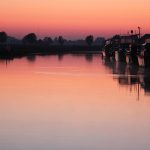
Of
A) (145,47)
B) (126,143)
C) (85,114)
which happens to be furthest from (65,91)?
(145,47)

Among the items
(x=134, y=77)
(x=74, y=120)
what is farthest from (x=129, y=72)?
(x=74, y=120)

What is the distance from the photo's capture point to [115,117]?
17.2 m

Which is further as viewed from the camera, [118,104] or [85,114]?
[118,104]

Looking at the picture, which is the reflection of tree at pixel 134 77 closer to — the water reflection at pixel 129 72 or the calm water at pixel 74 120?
the water reflection at pixel 129 72

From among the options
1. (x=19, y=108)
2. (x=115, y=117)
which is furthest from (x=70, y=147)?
(x=19, y=108)

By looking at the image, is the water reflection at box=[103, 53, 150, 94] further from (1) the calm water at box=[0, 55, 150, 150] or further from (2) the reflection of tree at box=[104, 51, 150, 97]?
(1) the calm water at box=[0, 55, 150, 150]

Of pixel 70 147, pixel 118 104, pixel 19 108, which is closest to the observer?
pixel 70 147

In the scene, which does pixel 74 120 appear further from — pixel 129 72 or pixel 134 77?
pixel 129 72

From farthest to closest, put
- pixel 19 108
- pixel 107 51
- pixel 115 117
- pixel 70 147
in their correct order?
pixel 107 51
pixel 19 108
pixel 115 117
pixel 70 147

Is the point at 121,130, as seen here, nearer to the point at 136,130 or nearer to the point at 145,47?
the point at 136,130

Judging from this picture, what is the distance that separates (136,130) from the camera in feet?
48.8

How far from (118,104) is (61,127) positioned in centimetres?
624

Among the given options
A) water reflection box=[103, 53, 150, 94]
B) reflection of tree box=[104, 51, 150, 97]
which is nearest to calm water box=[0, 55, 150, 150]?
water reflection box=[103, 53, 150, 94]

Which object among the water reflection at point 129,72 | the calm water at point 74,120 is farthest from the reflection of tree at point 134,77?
the calm water at point 74,120
